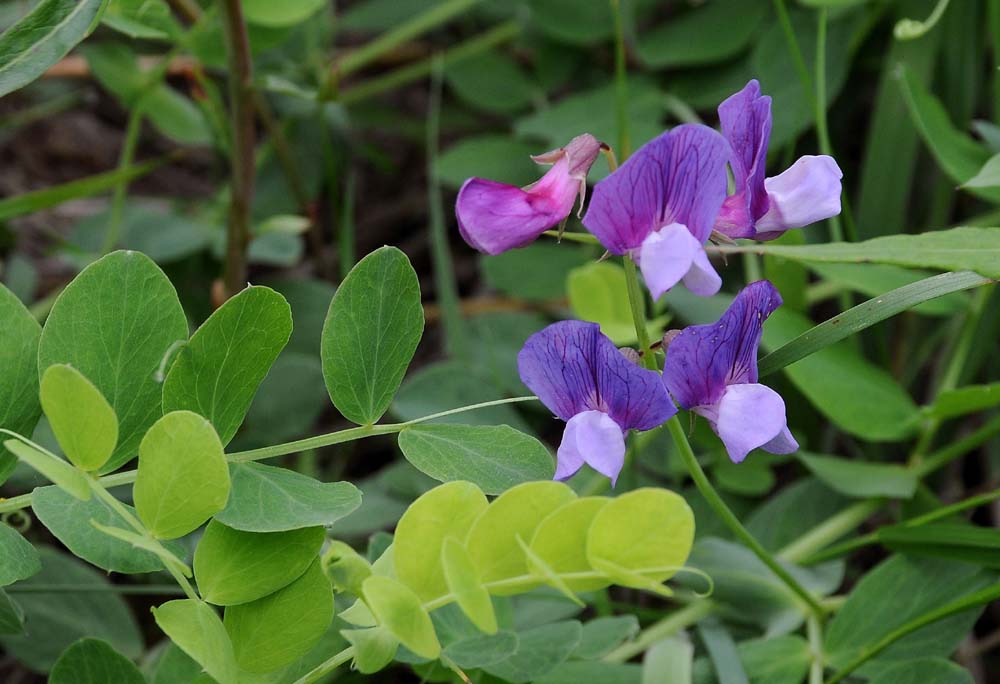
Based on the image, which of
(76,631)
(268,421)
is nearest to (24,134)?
(268,421)

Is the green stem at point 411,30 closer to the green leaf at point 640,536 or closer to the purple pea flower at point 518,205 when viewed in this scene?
the purple pea flower at point 518,205

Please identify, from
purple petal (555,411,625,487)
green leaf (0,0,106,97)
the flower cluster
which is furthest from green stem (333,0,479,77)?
purple petal (555,411,625,487)

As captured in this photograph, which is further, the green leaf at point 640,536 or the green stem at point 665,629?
the green stem at point 665,629

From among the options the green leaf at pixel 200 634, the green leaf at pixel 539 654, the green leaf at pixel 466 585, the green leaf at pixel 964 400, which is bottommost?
the green leaf at pixel 539 654

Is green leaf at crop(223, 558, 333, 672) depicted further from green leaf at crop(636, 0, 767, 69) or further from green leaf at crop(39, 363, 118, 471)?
green leaf at crop(636, 0, 767, 69)

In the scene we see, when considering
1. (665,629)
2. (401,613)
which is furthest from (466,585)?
(665,629)

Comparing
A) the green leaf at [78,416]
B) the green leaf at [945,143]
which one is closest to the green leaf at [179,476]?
the green leaf at [78,416]
